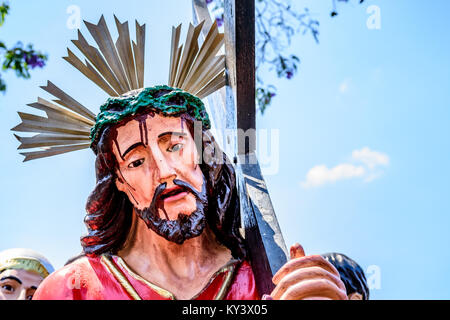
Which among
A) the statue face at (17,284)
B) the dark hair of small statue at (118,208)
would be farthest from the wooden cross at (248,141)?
the statue face at (17,284)

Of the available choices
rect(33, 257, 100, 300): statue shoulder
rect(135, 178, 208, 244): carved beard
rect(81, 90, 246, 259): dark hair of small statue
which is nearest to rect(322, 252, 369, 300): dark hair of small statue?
rect(81, 90, 246, 259): dark hair of small statue

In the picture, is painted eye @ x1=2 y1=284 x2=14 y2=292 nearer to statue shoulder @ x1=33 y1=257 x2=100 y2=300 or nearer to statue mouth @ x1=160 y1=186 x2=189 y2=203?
statue shoulder @ x1=33 y1=257 x2=100 y2=300

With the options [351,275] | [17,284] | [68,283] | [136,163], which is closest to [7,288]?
[17,284]

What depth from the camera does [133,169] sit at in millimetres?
2816

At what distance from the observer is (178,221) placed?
2707 millimetres

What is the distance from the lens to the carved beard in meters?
2.70

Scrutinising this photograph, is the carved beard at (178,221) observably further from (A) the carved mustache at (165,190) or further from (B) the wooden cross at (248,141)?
(B) the wooden cross at (248,141)

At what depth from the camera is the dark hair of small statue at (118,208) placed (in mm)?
2857

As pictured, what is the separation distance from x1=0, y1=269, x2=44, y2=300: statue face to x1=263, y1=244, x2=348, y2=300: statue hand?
180cm

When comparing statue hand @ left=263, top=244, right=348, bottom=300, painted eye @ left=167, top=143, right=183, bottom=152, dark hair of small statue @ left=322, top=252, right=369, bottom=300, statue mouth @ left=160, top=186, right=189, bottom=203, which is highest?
painted eye @ left=167, top=143, right=183, bottom=152

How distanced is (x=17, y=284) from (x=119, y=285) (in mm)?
1019

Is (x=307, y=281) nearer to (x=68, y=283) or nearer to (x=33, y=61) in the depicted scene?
(x=68, y=283)

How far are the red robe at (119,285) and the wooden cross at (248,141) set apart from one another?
0.26 feet
